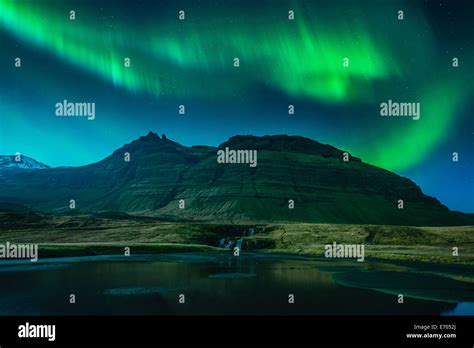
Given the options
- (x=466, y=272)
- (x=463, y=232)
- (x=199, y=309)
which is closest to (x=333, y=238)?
(x=463, y=232)

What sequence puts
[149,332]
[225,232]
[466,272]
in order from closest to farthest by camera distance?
[149,332] < [466,272] < [225,232]

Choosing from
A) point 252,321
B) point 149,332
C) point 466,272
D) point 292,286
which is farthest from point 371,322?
point 466,272

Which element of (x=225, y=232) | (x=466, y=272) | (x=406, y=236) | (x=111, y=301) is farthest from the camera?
(x=225, y=232)

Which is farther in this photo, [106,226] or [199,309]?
[106,226]

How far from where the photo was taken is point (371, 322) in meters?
27.0

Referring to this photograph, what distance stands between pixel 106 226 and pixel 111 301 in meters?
140

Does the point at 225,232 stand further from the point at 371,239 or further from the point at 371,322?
the point at 371,322

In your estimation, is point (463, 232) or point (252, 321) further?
point (463, 232)

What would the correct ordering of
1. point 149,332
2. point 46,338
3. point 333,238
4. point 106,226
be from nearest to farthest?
point 46,338 < point 149,332 < point 333,238 < point 106,226

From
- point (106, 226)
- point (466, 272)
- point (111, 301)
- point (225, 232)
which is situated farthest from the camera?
point (106, 226)

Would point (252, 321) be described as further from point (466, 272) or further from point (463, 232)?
point (463, 232)

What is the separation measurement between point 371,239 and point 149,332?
11371 centimetres

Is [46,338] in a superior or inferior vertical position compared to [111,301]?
superior

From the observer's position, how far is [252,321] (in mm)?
26953
